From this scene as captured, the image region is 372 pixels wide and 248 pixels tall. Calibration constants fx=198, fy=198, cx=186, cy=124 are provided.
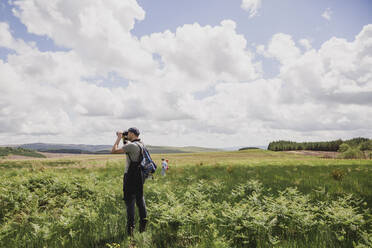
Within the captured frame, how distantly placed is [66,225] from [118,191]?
4861 mm

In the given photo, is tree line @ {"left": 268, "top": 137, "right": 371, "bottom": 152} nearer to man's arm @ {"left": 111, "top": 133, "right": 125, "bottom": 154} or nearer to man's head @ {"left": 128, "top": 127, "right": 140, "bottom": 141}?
man's head @ {"left": 128, "top": 127, "right": 140, "bottom": 141}

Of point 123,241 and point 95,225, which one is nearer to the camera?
point 123,241

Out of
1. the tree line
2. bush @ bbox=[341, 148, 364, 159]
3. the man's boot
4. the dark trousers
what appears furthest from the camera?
the tree line

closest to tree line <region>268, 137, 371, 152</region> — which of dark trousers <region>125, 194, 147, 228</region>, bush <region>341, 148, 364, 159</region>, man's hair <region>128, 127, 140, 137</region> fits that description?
bush <region>341, 148, 364, 159</region>

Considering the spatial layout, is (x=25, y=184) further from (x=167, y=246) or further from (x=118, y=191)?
(x=167, y=246)

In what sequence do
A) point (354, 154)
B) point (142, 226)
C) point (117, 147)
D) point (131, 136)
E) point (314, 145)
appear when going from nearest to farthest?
point (142, 226) < point (117, 147) < point (131, 136) < point (354, 154) < point (314, 145)

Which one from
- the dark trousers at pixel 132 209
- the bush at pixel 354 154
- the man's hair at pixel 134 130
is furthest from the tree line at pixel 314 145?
the man's hair at pixel 134 130

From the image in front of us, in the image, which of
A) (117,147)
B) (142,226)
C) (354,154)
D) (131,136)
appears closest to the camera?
(142,226)

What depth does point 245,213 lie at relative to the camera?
507 cm

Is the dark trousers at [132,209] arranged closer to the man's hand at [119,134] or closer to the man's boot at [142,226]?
the man's boot at [142,226]

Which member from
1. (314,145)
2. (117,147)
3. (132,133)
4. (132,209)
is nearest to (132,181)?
(132,209)

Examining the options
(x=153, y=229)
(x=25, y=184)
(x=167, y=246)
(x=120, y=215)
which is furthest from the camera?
(x=25, y=184)

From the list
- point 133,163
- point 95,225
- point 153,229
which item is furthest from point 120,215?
point 133,163

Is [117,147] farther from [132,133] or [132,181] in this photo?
[132,181]
